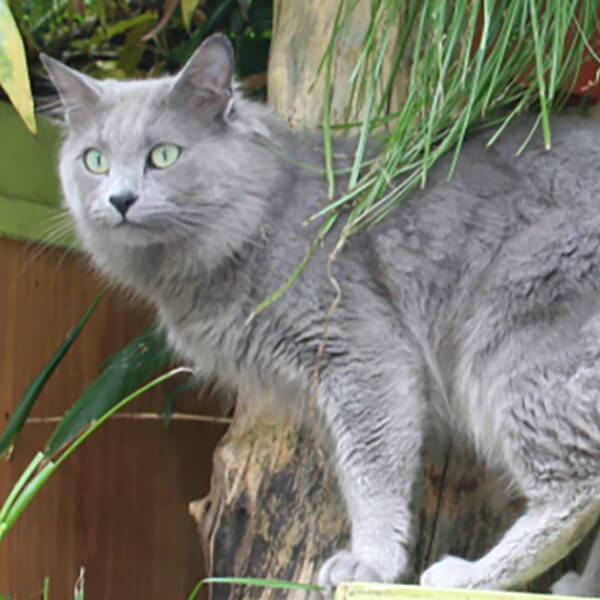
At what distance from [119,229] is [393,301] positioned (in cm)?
46

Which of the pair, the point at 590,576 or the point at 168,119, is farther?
the point at 168,119

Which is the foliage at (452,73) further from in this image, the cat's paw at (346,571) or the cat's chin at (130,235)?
the cat's paw at (346,571)

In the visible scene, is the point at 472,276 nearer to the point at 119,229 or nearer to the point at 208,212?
the point at 208,212

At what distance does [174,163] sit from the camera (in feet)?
5.27

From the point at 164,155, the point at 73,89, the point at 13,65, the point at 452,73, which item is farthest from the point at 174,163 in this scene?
the point at 452,73

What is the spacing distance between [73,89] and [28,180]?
30.6 inches

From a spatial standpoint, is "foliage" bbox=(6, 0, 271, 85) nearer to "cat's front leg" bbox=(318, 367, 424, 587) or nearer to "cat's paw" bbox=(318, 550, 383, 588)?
"cat's front leg" bbox=(318, 367, 424, 587)

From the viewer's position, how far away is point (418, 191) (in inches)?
64.1

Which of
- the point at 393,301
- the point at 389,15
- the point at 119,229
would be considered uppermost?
the point at 389,15

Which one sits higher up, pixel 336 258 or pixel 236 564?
pixel 336 258

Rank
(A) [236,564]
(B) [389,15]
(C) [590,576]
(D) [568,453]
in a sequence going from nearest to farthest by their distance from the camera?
(D) [568,453]
(C) [590,576]
(B) [389,15]
(A) [236,564]

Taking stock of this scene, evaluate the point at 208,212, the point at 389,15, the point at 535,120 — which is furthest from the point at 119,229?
the point at 535,120

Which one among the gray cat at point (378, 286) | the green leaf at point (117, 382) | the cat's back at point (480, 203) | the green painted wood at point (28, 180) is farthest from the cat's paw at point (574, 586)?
the green painted wood at point (28, 180)

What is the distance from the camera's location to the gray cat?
1433mm
